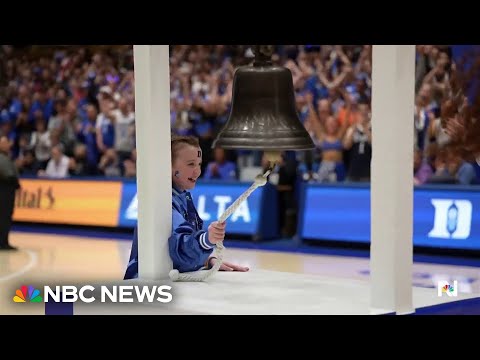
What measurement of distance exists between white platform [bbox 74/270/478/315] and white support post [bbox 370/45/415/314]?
0.21 metres

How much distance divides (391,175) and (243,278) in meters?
1.81

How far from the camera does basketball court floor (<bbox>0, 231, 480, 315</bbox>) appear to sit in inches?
231

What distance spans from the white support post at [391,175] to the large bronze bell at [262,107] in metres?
0.90

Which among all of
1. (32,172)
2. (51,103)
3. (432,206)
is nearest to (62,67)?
A: (51,103)

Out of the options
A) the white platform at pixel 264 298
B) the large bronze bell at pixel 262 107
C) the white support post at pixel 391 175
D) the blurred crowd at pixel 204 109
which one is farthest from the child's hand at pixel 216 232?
the blurred crowd at pixel 204 109

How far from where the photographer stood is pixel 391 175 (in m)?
5.43

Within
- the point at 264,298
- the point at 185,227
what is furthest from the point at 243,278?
the point at 264,298

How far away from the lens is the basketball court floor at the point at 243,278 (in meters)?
5.88

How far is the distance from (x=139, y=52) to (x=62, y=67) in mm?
15813

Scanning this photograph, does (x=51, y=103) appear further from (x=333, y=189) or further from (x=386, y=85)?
(x=386, y=85)

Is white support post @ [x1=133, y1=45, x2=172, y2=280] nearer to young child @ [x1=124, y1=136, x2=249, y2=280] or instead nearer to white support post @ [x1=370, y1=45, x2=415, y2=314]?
young child @ [x1=124, y1=136, x2=249, y2=280]

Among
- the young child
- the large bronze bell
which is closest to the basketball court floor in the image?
the young child

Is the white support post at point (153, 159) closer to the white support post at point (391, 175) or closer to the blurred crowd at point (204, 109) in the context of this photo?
the white support post at point (391, 175)

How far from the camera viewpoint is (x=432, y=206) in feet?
47.3
